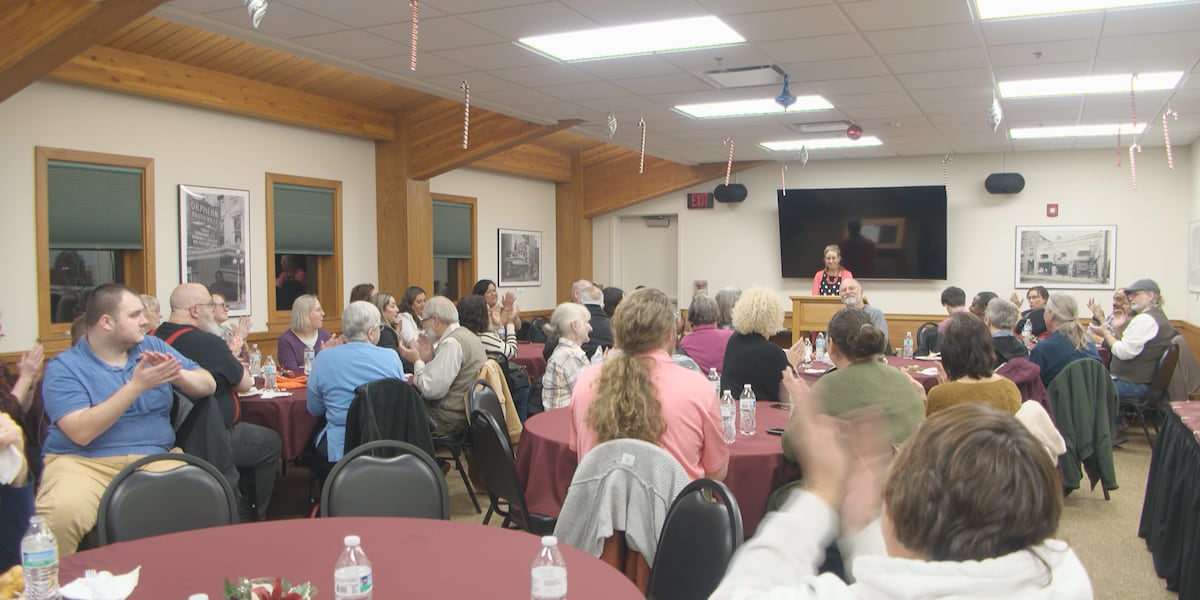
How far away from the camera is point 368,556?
7.46 feet

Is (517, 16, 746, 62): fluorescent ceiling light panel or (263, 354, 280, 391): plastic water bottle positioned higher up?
(517, 16, 746, 62): fluorescent ceiling light panel

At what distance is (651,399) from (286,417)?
287 centimetres

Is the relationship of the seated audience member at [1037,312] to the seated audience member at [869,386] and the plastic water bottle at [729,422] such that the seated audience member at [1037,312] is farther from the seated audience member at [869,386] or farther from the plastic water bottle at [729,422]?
the seated audience member at [869,386]

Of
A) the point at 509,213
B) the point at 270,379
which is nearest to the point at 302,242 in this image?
the point at 270,379

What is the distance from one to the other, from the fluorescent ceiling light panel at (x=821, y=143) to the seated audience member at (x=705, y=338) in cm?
511

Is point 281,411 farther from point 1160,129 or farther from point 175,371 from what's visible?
point 1160,129

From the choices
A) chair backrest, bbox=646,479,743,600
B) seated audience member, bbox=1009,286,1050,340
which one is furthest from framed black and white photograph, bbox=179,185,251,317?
seated audience member, bbox=1009,286,1050,340

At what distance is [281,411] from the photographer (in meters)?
4.98

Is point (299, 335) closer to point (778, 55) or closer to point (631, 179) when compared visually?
point (778, 55)

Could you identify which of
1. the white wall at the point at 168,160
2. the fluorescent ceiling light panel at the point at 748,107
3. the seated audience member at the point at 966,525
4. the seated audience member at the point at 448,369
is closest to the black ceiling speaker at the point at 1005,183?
the fluorescent ceiling light panel at the point at 748,107

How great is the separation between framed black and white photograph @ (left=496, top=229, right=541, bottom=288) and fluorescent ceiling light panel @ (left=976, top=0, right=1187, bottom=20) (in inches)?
307

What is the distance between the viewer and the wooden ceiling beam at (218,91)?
6391 millimetres

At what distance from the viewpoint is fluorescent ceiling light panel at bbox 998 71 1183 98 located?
6664 millimetres

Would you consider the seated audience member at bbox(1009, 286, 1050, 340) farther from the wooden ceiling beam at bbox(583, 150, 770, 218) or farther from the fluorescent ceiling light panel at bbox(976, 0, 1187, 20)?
the wooden ceiling beam at bbox(583, 150, 770, 218)
